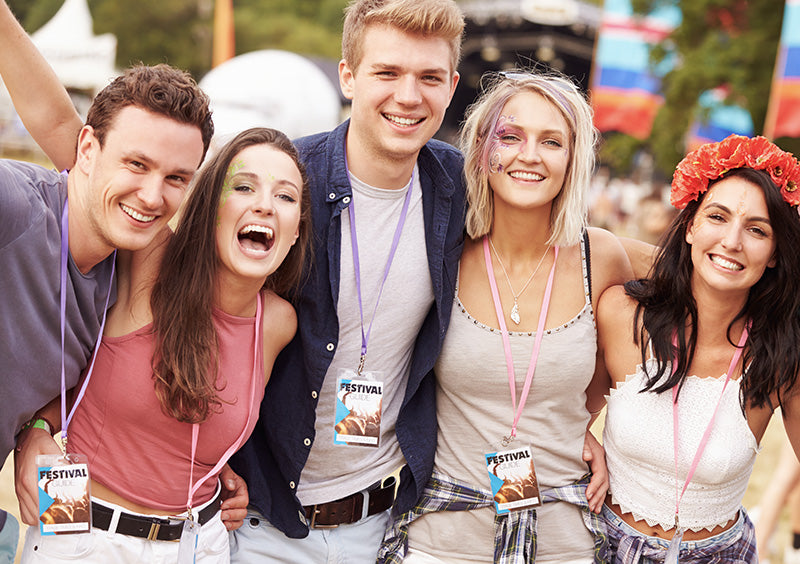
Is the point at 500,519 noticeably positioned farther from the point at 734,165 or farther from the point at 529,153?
the point at 734,165

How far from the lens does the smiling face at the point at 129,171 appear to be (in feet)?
7.73

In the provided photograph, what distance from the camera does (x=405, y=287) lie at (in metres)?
3.02

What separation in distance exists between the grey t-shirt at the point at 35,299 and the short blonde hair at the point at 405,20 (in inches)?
49.8

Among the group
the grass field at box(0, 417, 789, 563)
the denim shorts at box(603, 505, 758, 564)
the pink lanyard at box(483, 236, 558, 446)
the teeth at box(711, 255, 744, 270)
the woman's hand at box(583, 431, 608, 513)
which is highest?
the teeth at box(711, 255, 744, 270)

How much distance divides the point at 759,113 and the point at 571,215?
33.8 ft

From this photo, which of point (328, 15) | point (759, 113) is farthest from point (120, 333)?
Answer: point (328, 15)

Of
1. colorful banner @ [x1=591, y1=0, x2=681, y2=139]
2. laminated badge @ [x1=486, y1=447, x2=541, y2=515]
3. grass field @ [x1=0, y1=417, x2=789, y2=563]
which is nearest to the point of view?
laminated badge @ [x1=486, y1=447, x2=541, y2=515]

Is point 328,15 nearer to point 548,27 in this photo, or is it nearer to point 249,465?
point 548,27

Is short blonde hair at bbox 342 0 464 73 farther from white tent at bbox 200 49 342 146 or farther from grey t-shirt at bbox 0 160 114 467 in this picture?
white tent at bbox 200 49 342 146

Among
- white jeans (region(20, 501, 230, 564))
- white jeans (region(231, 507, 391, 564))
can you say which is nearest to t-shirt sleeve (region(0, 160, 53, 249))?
white jeans (region(20, 501, 230, 564))

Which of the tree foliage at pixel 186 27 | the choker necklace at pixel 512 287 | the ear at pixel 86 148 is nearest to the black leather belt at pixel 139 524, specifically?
the ear at pixel 86 148

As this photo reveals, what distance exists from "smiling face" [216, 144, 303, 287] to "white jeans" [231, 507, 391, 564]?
974mm

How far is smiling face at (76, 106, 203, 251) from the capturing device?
2.36 m

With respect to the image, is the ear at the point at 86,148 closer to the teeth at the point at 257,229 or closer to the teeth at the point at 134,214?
the teeth at the point at 134,214
